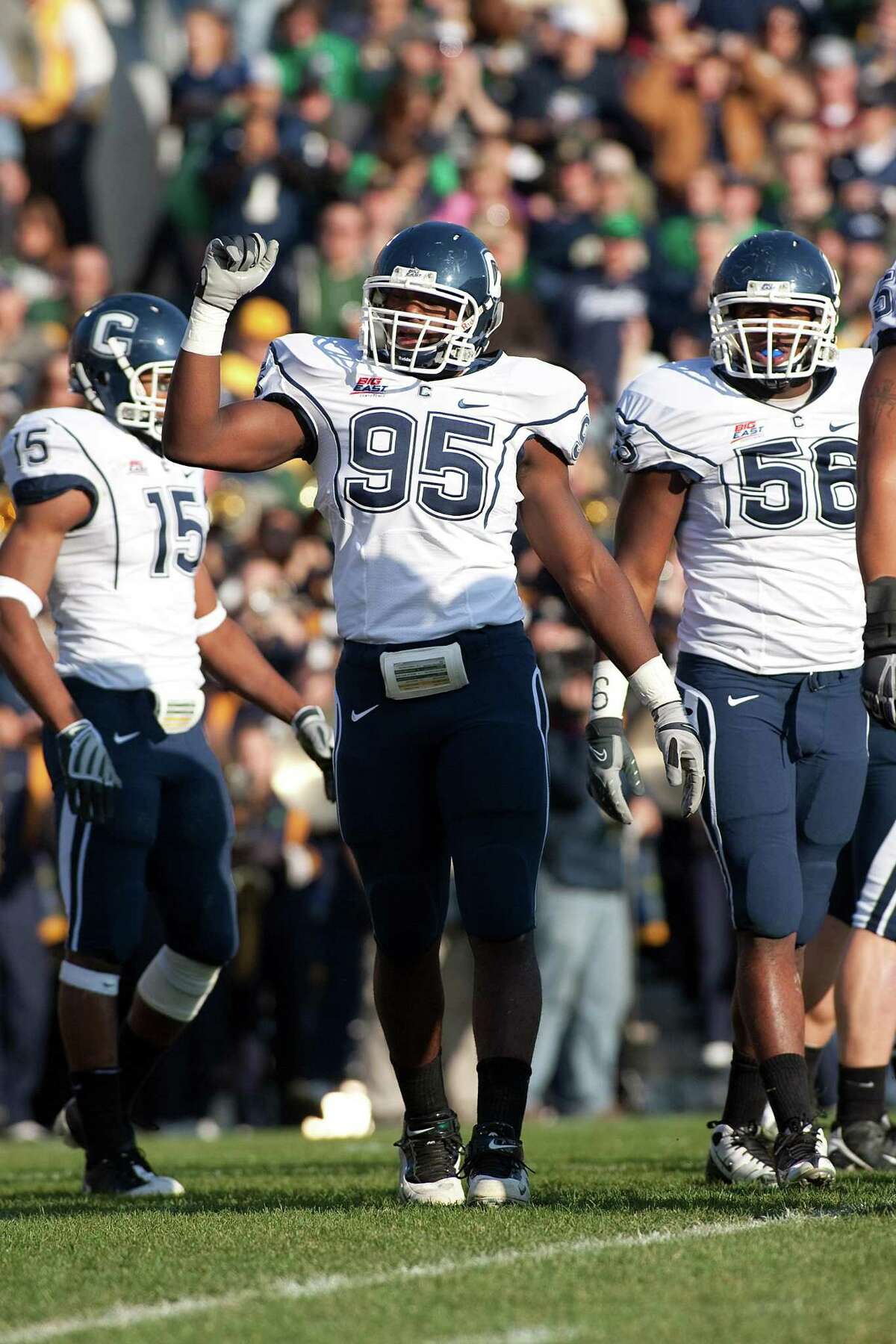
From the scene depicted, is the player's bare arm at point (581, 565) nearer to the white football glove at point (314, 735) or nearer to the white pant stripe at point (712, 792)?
the white pant stripe at point (712, 792)

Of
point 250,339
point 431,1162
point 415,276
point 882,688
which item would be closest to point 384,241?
point 250,339

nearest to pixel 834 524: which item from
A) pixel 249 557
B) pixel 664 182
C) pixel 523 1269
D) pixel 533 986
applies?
pixel 533 986

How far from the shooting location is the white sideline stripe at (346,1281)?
3.04m

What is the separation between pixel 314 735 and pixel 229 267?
5.94ft

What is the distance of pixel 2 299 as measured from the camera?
10.8 meters

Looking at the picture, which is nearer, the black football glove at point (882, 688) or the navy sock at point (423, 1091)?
the black football glove at point (882, 688)

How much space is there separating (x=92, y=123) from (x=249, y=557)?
4.14m

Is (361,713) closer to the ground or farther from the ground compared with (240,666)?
closer to the ground

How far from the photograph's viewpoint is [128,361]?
558 centimetres

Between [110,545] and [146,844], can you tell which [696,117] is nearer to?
[110,545]

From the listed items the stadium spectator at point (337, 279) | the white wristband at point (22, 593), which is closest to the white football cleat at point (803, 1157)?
the white wristband at point (22, 593)

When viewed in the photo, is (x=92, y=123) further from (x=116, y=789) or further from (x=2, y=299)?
(x=116, y=789)

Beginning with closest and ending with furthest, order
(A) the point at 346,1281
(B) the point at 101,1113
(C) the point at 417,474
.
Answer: (A) the point at 346,1281 < (C) the point at 417,474 < (B) the point at 101,1113

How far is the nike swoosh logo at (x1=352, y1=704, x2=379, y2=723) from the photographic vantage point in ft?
14.8
